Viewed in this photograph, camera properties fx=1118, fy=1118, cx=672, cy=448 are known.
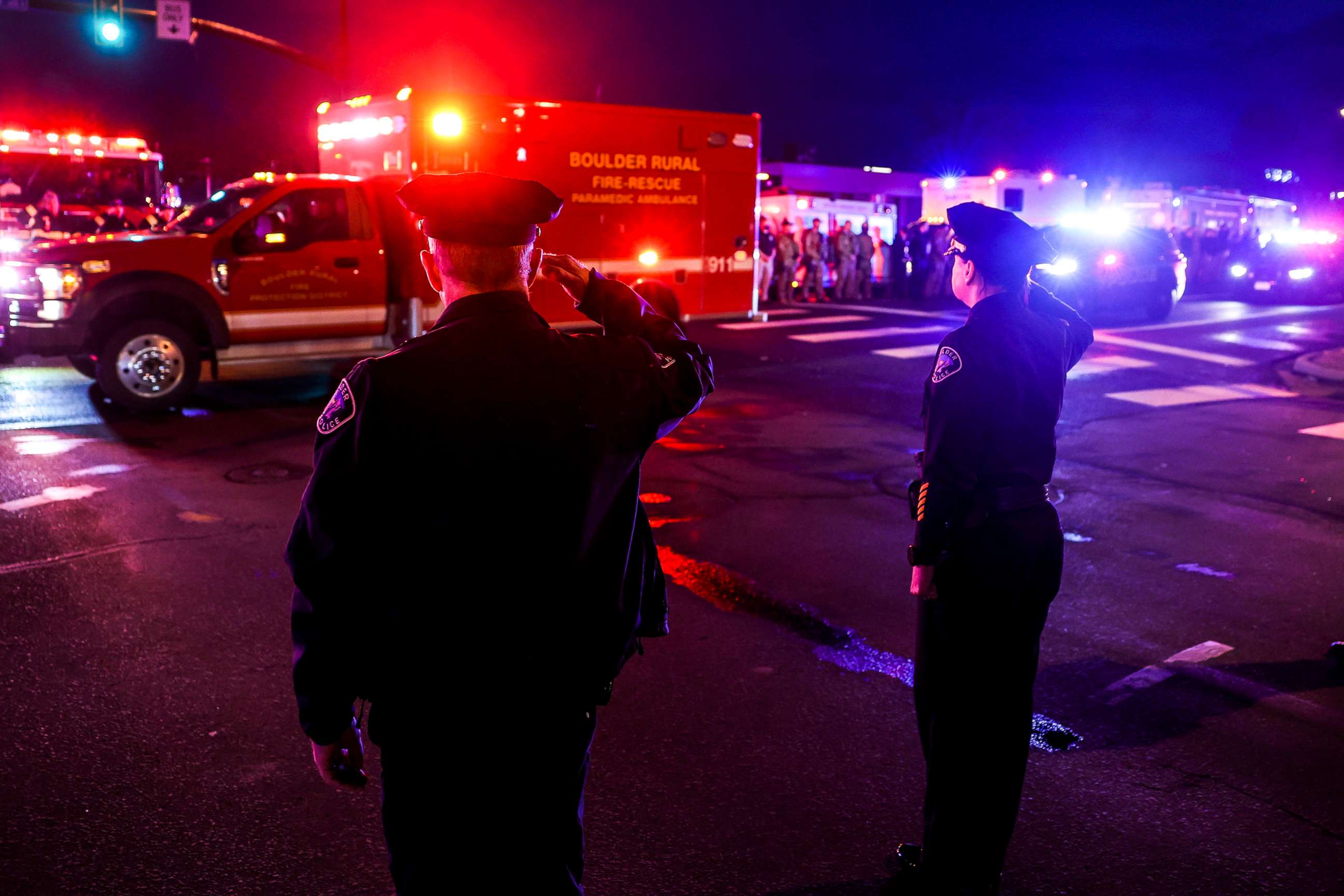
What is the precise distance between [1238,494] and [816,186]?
3275 cm

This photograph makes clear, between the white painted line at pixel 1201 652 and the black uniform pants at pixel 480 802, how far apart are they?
12.0ft

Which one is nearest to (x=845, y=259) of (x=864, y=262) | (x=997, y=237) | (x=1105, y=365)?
(x=864, y=262)

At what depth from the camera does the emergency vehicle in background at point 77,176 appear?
56.4ft

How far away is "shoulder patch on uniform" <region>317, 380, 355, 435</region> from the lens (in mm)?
1935

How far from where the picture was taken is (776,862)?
3.28 metres

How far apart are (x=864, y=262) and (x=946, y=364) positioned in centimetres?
2134

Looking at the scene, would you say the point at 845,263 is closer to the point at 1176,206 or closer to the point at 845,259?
A: the point at 845,259

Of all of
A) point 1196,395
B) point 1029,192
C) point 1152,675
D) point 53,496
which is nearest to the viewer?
point 1152,675

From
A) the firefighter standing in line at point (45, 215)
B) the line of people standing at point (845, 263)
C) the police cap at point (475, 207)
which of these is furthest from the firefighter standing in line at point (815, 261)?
the police cap at point (475, 207)

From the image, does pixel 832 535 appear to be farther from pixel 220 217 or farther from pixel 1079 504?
pixel 220 217

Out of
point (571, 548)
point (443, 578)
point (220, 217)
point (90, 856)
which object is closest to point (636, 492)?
point (571, 548)

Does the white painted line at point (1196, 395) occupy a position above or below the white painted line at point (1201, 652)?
above

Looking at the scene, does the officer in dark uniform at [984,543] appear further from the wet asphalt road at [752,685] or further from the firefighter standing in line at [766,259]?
the firefighter standing in line at [766,259]

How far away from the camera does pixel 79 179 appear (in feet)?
59.8
